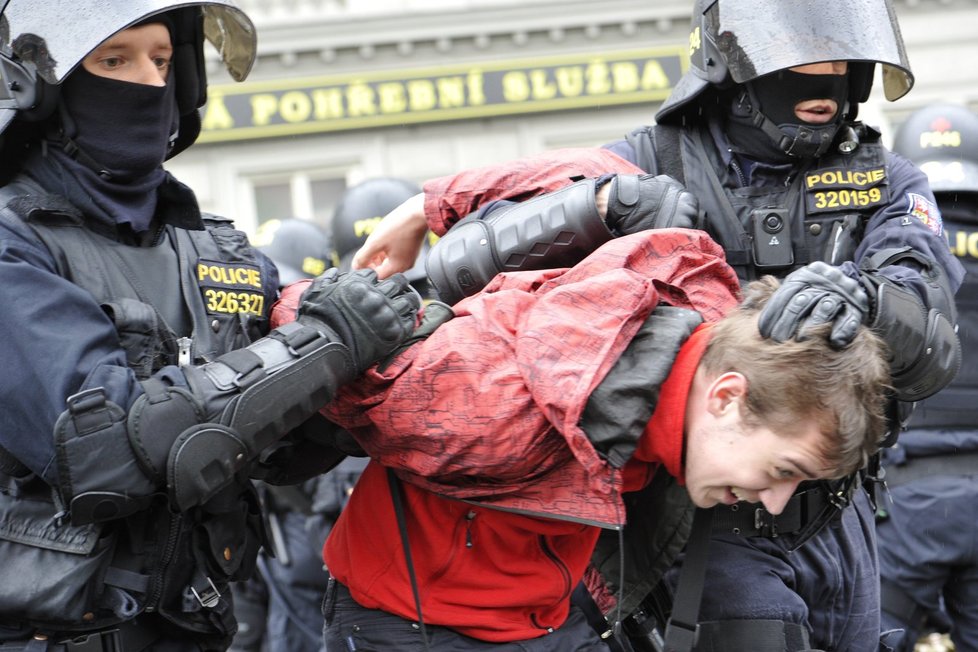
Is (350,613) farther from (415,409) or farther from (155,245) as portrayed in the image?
(155,245)

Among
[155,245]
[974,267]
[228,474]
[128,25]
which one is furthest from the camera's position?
[974,267]

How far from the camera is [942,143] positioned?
19.1ft

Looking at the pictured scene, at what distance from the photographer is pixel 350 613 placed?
9.64 ft

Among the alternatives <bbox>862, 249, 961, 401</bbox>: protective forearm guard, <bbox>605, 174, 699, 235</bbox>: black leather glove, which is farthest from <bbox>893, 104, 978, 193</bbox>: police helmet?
<bbox>605, 174, 699, 235</bbox>: black leather glove

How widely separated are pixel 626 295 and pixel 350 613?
0.99 meters

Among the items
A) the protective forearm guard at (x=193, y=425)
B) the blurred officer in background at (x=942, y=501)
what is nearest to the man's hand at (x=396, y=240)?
the protective forearm guard at (x=193, y=425)

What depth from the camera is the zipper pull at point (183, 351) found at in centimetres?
269

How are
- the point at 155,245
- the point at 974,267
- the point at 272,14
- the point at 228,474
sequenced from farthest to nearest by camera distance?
the point at 272,14 < the point at 974,267 < the point at 155,245 < the point at 228,474

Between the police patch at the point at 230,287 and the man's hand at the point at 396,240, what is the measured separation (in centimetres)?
41

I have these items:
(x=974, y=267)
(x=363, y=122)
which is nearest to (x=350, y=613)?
(x=974, y=267)

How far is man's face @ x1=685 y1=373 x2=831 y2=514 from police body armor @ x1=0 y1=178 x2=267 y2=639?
968 mm

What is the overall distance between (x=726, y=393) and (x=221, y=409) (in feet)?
3.07

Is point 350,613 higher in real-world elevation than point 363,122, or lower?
higher

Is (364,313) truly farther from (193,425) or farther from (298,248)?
(298,248)
